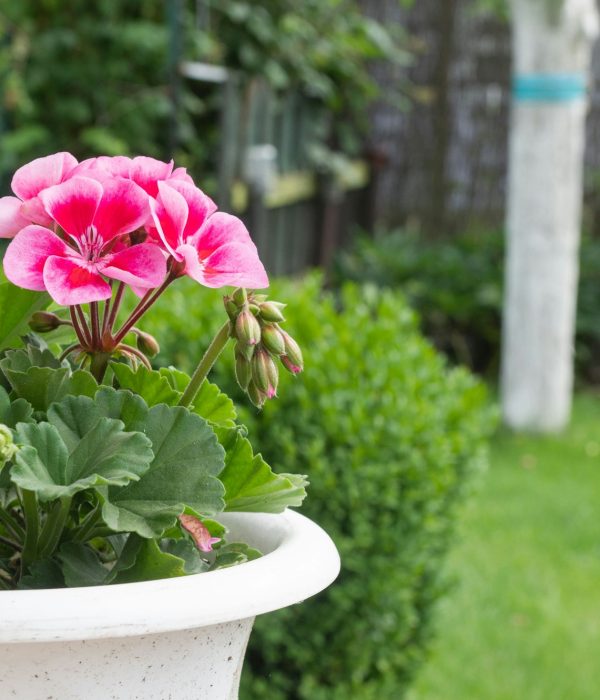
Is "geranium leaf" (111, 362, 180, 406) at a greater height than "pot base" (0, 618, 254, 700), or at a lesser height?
greater

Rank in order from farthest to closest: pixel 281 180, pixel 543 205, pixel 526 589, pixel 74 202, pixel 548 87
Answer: pixel 281 180, pixel 543 205, pixel 548 87, pixel 526 589, pixel 74 202

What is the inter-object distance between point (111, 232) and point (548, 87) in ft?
16.0

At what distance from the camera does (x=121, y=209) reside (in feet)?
3.05

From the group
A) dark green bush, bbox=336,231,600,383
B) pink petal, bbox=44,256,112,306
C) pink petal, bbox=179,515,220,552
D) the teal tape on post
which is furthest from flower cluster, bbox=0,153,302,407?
dark green bush, bbox=336,231,600,383

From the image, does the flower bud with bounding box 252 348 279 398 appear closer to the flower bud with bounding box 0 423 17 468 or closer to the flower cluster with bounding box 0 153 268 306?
the flower cluster with bounding box 0 153 268 306

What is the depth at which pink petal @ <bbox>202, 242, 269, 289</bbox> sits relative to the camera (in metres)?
0.95

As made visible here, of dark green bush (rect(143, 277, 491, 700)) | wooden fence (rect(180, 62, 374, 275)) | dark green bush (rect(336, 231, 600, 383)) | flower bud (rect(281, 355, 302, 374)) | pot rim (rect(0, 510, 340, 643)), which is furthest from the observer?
dark green bush (rect(336, 231, 600, 383))

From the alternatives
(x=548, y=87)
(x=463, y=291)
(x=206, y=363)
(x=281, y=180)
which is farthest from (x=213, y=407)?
(x=463, y=291)

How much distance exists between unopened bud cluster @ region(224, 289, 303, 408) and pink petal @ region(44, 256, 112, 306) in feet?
0.38

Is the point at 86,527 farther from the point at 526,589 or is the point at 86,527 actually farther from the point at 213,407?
the point at 526,589

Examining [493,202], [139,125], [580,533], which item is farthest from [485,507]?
[493,202]

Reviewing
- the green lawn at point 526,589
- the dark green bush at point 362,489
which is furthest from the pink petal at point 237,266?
the green lawn at point 526,589

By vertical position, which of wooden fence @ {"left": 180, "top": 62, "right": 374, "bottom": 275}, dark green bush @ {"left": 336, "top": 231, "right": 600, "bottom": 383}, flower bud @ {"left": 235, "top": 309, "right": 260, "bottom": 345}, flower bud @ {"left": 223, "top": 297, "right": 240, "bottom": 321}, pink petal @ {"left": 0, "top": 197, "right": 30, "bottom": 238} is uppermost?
pink petal @ {"left": 0, "top": 197, "right": 30, "bottom": 238}

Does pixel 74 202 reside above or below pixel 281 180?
above
